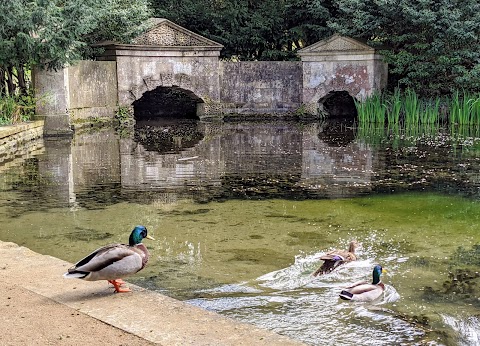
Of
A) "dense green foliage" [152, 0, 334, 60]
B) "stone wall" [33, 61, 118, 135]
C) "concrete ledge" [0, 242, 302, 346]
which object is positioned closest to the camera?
"concrete ledge" [0, 242, 302, 346]

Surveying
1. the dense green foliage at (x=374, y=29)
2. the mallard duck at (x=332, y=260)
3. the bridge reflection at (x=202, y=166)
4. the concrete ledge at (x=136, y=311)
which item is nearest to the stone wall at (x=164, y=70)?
the dense green foliage at (x=374, y=29)

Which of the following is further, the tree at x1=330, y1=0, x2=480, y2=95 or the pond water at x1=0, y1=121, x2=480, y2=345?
the tree at x1=330, y1=0, x2=480, y2=95

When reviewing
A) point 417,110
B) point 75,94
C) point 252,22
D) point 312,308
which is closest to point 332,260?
point 312,308

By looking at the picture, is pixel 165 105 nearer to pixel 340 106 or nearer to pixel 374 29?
pixel 340 106

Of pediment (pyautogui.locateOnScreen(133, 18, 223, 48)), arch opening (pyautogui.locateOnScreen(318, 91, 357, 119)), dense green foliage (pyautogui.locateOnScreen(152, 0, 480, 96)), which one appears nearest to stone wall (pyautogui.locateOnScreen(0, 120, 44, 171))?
pediment (pyautogui.locateOnScreen(133, 18, 223, 48))

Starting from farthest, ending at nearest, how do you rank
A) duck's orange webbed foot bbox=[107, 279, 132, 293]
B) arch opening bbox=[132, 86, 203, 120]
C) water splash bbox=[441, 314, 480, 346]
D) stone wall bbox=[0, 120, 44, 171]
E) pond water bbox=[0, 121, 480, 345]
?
arch opening bbox=[132, 86, 203, 120], stone wall bbox=[0, 120, 44, 171], pond water bbox=[0, 121, 480, 345], duck's orange webbed foot bbox=[107, 279, 132, 293], water splash bbox=[441, 314, 480, 346]

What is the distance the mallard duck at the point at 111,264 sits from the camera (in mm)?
4539

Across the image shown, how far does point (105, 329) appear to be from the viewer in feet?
13.1

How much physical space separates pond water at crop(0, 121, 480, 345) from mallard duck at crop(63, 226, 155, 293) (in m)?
0.71

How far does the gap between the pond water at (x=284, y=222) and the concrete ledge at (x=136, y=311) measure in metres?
0.65

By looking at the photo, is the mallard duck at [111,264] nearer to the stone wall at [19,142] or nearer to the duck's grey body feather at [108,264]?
the duck's grey body feather at [108,264]

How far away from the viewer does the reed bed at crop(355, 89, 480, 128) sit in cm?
1884

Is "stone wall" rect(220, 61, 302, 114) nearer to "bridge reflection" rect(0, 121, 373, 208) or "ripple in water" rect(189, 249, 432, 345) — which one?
"bridge reflection" rect(0, 121, 373, 208)

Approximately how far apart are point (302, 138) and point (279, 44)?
10.4m
